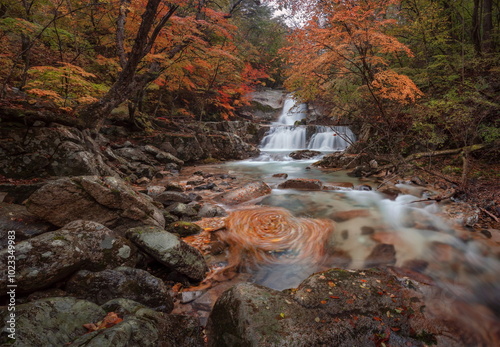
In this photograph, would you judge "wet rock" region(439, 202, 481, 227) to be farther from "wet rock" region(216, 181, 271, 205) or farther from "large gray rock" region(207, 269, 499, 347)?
"wet rock" region(216, 181, 271, 205)

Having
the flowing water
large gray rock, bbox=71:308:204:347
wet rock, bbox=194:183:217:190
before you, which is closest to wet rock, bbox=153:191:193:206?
the flowing water

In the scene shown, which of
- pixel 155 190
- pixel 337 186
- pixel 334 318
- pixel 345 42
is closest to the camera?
pixel 334 318

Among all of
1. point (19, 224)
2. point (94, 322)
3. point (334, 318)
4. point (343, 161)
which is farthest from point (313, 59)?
point (94, 322)

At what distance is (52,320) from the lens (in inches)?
71.8

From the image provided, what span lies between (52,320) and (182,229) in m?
2.65

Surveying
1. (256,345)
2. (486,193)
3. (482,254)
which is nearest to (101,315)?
(256,345)

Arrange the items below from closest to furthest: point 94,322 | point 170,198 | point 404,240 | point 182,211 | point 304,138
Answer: point 94,322, point 404,240, point 182,211, point 170,198, point 304,138

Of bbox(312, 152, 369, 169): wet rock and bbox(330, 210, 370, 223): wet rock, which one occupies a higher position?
bbox(312, 152, 369, 169): wet rock

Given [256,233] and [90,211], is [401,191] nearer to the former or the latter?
[256,233]

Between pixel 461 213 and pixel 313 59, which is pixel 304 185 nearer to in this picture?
pixel 461 213

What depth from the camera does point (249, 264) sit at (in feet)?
12.5

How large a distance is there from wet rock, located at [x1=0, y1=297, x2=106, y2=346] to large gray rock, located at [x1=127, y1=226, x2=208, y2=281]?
102cm

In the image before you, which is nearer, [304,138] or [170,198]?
[170,198]

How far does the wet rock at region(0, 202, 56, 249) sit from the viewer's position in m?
3.00
